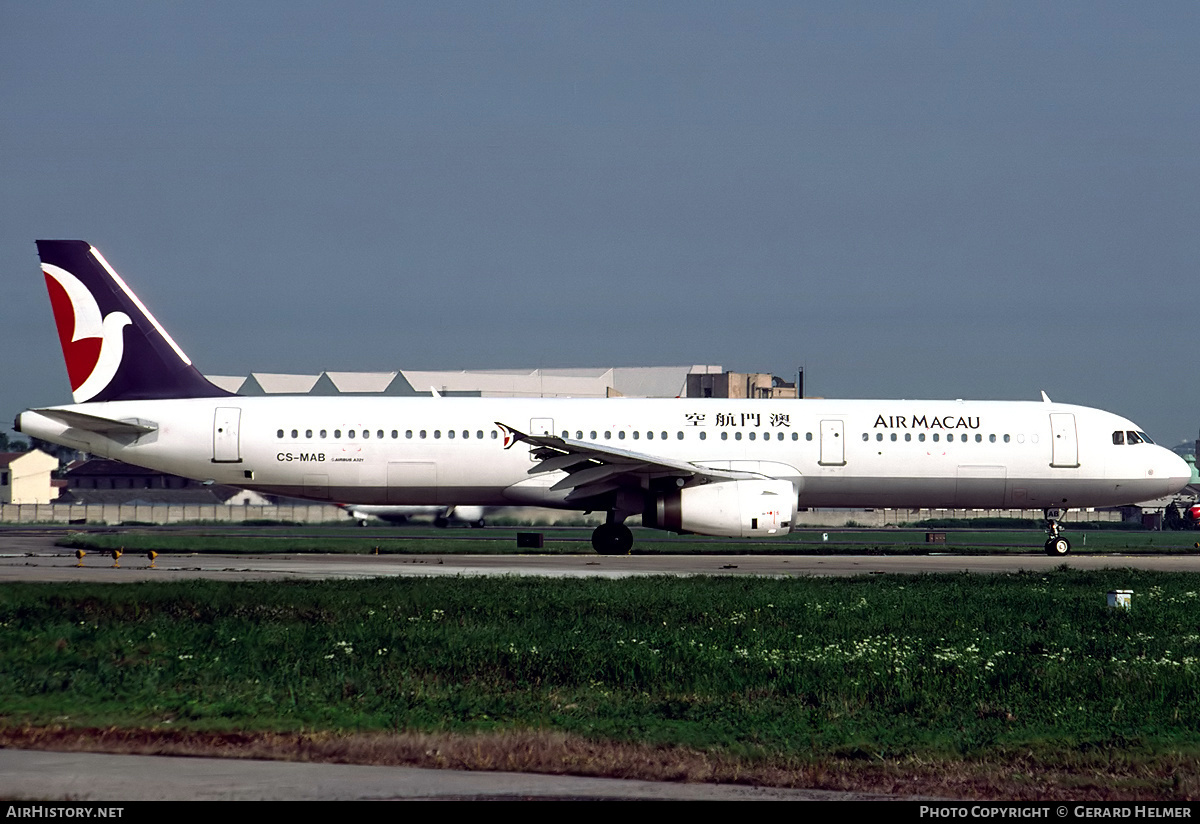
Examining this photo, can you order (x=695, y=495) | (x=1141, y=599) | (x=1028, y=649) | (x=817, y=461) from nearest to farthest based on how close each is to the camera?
1. (x=1028, y=649)
2. (x=1141, y=599)
3. (x=695, y=495)
4. (x=817, y=461)

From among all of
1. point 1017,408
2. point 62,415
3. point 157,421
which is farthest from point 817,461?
point 62,415

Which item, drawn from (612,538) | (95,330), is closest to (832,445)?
(612,538)

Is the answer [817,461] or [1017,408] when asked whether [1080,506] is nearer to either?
[1017,408]

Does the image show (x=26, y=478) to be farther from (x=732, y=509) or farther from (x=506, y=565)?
(x=732, y=509)

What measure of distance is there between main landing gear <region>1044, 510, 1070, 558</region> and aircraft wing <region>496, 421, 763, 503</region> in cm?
868

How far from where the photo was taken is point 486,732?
9.39 m

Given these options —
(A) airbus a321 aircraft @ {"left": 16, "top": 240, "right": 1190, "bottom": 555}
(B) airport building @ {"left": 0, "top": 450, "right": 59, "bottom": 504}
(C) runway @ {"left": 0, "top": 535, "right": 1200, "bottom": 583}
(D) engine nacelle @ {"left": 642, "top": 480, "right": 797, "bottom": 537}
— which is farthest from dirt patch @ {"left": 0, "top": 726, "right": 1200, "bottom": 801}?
(B) airport building @ {"left": 0, "top": 450, "right": 59, "bottom": 504}

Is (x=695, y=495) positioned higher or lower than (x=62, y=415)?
lower

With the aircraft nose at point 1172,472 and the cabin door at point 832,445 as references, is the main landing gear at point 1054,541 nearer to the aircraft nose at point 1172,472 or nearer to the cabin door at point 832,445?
the aircraft nose at point 1172,472

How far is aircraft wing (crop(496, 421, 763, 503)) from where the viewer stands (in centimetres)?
2911

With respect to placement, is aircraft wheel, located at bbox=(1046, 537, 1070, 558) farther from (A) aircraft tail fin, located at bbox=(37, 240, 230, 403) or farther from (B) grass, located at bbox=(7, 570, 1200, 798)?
(A) aircraft tail fin, located at bbox=(37, 240, 230, 403)

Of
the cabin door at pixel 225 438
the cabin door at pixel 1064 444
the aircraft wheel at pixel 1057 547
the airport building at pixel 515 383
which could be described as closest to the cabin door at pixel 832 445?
the cabin door at pixel 1064 444

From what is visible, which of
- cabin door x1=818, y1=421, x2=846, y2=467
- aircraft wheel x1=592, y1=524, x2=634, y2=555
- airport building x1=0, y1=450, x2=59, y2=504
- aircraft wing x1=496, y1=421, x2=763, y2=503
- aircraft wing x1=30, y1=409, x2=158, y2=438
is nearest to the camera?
aircraft wing x1=496, y1=421, x2=763, y2=503

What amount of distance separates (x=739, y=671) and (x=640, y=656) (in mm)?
1062
